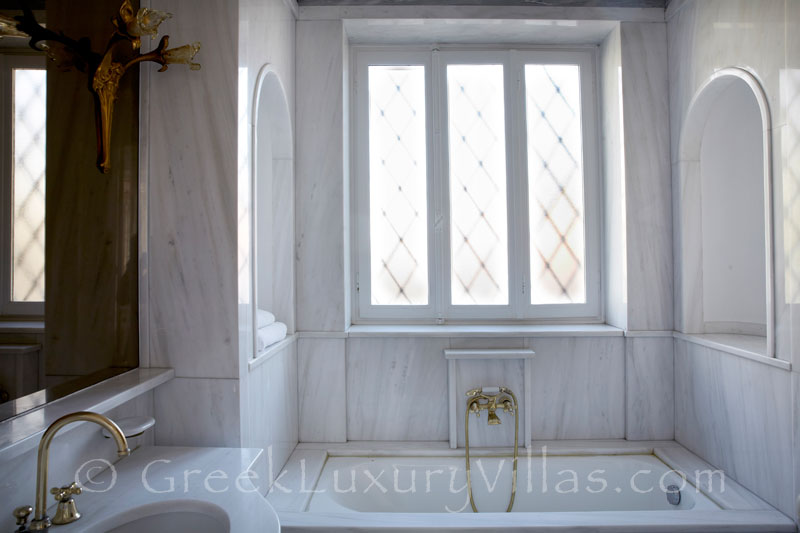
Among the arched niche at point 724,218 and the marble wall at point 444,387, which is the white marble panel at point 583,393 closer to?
the marble wall at point 444,387

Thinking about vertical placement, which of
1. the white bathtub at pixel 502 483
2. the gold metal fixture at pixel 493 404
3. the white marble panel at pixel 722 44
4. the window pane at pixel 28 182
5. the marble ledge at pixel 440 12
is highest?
the marble ledge at pixel 440 12

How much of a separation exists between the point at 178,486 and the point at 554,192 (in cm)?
225

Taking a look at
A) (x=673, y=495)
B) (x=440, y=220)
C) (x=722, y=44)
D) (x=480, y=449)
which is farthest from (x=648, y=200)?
(x=480, y=449)

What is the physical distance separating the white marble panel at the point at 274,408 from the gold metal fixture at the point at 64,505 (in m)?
0.67

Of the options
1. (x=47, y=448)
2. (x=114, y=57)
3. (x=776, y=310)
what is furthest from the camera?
(x=776, y=310)

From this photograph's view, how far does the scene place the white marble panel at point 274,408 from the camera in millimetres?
1830

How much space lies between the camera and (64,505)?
106 cm

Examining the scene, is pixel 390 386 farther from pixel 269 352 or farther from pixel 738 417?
pixel 738 417

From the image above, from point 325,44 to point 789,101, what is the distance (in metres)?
1.98

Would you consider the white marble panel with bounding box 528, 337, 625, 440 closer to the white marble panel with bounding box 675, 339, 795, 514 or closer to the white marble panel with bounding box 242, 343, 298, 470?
the white marble panel with bounding box 675, 339, 795, 514

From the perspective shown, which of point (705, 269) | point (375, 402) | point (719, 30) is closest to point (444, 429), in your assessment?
point (375, 402)

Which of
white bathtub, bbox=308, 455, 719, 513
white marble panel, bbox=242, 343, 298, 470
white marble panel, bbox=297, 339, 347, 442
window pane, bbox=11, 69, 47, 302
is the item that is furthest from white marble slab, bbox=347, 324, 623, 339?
window pane, bbox=11, 69, 47, 302

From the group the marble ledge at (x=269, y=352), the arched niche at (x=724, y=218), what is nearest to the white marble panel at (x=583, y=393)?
the arched niche at (x=724, y=218)

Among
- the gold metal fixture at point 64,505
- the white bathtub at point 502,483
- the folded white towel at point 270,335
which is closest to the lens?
the gold metal fixture at point 64,505
